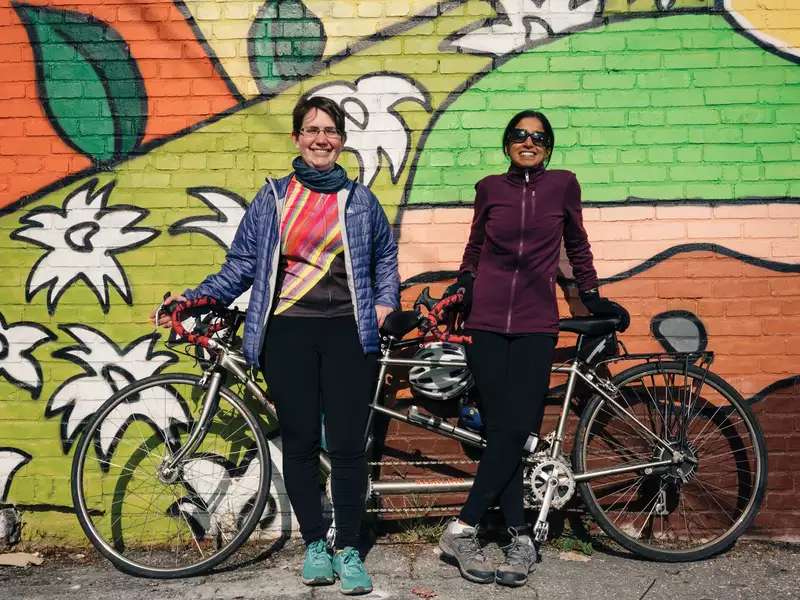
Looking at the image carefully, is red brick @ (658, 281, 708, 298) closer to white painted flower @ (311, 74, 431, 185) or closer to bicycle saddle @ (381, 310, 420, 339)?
bicycle saddle @ (381, 310, 420, 339)

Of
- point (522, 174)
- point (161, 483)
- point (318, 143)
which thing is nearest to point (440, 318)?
point (522, 174)

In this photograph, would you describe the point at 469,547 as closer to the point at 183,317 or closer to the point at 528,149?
the point at 183,317

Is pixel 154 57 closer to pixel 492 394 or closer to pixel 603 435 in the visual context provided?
pixel 492 394

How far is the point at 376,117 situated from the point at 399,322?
4.05 feet

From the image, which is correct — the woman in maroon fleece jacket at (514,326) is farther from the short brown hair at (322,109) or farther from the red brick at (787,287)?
the red brick at (787,287)

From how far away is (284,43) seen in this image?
434 cm

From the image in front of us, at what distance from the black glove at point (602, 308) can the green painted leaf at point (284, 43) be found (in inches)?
74.6

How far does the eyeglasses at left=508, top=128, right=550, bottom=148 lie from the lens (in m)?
3.75

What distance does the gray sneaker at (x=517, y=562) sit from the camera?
143 inches

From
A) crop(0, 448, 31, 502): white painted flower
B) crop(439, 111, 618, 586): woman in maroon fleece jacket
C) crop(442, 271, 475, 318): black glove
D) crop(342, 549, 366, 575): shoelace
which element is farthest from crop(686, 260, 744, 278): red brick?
crop(0, 448, 31, 502): white painted flower

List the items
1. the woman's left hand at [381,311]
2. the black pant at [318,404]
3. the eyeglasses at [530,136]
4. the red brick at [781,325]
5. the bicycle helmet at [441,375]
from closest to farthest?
the black pant at [318,404] → the woman's left hand at [381,311] → the eyeglasses at [530,136] → the bicycle helmet at [441,375] → the red brick at [781,325]

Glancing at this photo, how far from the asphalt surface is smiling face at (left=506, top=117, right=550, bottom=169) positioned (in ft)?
6.37

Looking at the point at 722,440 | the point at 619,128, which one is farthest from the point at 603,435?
the point at 619,128

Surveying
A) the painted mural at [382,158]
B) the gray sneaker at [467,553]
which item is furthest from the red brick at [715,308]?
the gray sneaker at [467,553]
